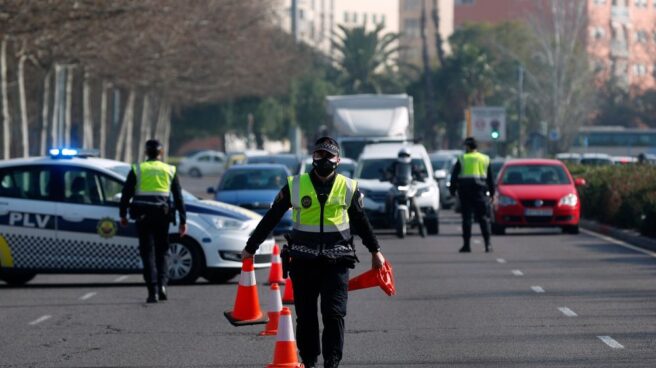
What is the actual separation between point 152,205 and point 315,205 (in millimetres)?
6965

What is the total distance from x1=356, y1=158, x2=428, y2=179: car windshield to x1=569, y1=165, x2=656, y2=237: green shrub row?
12.5 ft

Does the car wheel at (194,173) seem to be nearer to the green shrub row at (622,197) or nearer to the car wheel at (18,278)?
the green shrub row at (622,197)

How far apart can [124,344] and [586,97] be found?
79.9 m

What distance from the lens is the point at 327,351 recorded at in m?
11.2

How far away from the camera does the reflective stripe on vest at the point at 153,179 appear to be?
18094 millimetres

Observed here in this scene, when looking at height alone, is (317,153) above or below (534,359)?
above

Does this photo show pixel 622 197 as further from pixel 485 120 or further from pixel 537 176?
pixel 485 120

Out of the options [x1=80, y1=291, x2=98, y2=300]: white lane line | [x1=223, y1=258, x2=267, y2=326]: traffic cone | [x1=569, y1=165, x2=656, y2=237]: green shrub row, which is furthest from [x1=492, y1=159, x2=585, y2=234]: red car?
[x1=223, y1=258, x2=267, y2=326]: traffic cone

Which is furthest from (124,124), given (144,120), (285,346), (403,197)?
(285,346)

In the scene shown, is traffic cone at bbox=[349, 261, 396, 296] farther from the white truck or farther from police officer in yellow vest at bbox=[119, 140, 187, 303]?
the white truck

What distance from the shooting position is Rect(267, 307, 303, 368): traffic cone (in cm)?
1166

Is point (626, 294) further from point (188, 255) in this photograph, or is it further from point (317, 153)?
point (317, 153)

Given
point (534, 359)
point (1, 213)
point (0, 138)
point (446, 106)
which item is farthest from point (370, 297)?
point (446, 106)

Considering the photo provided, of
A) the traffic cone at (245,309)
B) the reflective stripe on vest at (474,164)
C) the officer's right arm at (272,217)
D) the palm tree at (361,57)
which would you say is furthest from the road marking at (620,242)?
the palm tree at (361,57)
